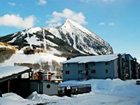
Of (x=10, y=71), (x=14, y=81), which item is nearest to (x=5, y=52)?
(x=14, y=81)

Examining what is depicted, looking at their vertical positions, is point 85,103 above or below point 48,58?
below

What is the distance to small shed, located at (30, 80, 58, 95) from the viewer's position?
1843 inches

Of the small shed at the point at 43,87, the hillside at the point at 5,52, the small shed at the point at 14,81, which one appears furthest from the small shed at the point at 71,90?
the hillside at the point at 5,52

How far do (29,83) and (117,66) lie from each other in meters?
42.3

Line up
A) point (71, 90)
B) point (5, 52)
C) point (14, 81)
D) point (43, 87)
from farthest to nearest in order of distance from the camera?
point (5, 52)
point (71, 90)
point (14, 81)
point (43, 87)

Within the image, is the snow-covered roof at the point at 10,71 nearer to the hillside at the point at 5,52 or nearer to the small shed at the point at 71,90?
the small shed at the point at 71,90

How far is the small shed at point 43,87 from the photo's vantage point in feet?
154

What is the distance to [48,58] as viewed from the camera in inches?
5743

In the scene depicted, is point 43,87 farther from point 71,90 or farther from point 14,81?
point 71,90

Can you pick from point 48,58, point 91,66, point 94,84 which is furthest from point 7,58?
point 94,84

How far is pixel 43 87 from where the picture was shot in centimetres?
4678

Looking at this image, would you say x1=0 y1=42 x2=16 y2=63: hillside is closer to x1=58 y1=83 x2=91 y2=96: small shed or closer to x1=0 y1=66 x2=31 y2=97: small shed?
x1=58 y1=83 x2=91 y2=96: small shed

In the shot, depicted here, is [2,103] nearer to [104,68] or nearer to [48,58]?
[104,68]

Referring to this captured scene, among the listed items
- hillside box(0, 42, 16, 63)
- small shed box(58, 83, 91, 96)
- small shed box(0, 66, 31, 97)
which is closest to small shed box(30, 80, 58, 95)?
small shed box(0, 66, 31, 97)
